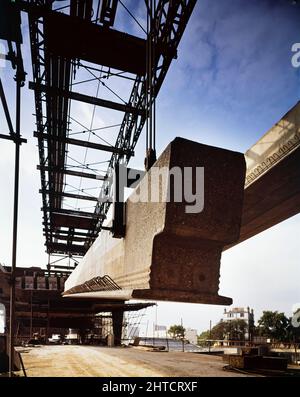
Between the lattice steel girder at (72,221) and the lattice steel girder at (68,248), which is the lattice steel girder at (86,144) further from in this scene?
the lattice steel girder at (68,248)

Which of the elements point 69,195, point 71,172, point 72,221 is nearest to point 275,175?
point 71,172

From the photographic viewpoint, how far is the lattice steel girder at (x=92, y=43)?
9203 mm

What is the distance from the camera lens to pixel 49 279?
19.5 m

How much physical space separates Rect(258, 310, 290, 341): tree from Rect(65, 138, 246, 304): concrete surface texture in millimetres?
76232

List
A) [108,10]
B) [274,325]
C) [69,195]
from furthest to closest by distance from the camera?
[274,325] → [69,195] → [108,10]

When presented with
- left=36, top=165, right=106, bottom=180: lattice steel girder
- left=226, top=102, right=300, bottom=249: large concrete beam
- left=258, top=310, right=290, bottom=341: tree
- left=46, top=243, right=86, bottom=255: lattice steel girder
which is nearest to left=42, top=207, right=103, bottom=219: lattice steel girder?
left=36, top=165, right=106, bottom=180: lattice steel girder

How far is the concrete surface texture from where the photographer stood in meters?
2.00

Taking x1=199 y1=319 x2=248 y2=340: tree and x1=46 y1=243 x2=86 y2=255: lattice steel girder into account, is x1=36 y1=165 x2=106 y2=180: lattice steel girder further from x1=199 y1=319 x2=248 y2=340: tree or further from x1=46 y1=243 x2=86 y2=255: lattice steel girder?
x1=199 y1=319 x2=248 y2=340: tree

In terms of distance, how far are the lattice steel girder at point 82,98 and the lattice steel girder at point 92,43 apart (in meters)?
1.32

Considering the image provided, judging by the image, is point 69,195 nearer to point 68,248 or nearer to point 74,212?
point 74,212

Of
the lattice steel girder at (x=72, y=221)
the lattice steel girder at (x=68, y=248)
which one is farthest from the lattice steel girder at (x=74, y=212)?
the lattice steel girder at (x=68, y=248)

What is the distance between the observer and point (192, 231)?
2010 millimetres

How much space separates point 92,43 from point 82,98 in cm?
206
